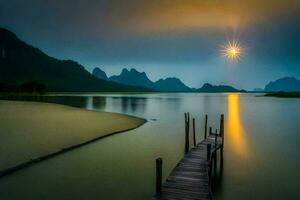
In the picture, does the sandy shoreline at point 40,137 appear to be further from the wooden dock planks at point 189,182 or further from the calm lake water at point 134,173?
the wooden dock planks at point 189,182

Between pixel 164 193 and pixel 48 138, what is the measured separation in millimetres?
16845

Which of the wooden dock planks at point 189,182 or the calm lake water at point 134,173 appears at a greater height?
the wooden dock planks at point 189,182

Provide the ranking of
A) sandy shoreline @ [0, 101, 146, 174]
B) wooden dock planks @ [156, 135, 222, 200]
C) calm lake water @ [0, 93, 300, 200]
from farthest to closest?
sandy shoreline @ [0, 101, 146, 174], calm lake water @ [0, 93, 300, 200], wooden dock planks @ [156, 135, 222, 200]

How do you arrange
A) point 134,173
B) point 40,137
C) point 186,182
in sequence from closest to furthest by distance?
point 186,182, point 134,173, point 40,137

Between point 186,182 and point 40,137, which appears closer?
point 186,182

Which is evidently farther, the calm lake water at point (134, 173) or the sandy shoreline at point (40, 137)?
the sandy shoreline at point (40, 137)

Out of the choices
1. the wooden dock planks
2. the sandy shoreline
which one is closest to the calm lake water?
the sandy shoreline

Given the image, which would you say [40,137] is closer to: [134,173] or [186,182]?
[134,173]

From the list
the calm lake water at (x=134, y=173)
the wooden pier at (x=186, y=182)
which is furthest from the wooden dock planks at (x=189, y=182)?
the calm lake water at (x=134, y=173)

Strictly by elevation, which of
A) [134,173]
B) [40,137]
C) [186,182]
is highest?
[40,137]

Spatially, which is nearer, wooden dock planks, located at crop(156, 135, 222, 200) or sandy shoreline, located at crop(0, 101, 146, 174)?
wooden dock planks, located at crop(156, 135, 222, 200)

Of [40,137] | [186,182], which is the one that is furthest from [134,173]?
[40,137]

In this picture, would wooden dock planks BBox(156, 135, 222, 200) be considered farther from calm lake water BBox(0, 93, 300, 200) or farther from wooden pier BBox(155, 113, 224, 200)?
calm lake water BBox(0, 93, 300, 200)

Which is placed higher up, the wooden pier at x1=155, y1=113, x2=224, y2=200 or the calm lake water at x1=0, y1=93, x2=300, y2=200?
the wooden pier at x1=155, y1=113, x2=224, y2=200
